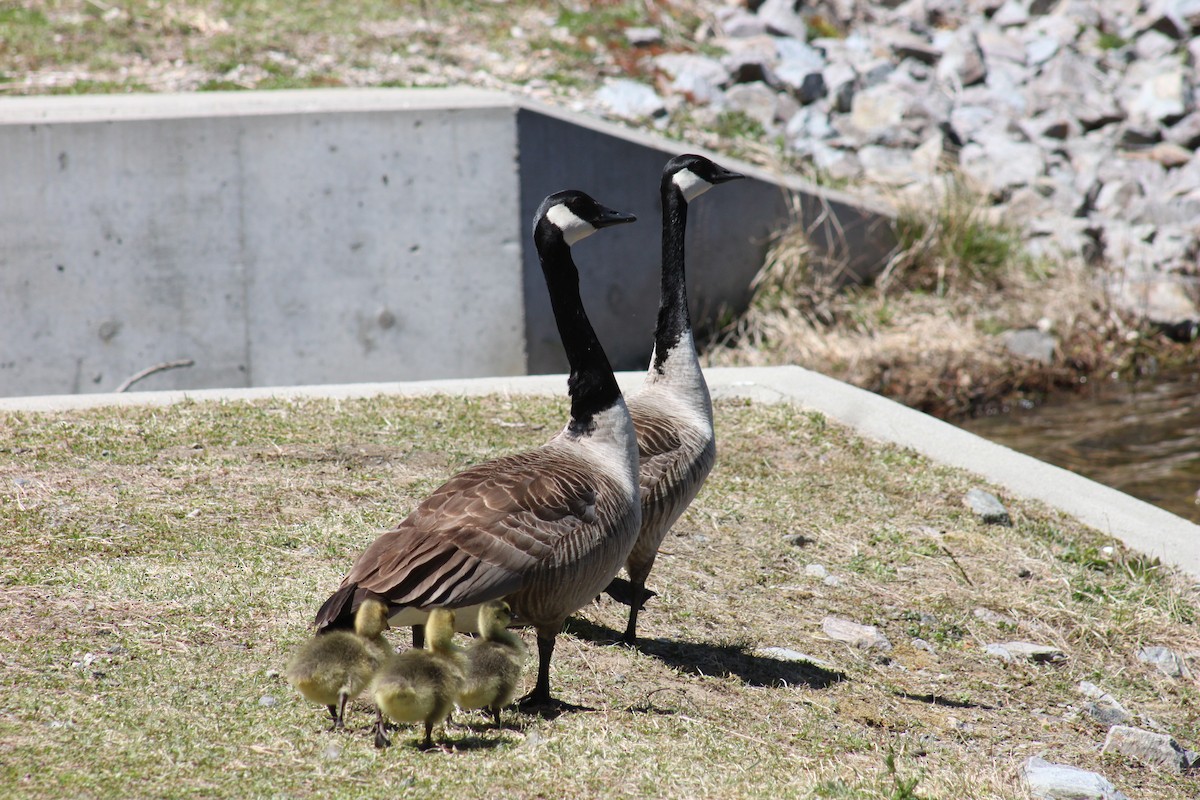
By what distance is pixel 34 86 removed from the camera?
11172 mm

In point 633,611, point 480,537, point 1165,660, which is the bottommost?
point 1165,660

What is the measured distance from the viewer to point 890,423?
25.0 ft

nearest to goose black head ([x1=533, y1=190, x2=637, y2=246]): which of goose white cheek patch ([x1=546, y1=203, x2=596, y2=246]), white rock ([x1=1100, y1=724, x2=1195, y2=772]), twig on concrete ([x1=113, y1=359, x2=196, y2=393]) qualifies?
goose white cheek patch ([x1=546, y1=203, x2=596, y2=246])

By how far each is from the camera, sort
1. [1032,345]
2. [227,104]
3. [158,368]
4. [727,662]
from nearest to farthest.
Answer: [727,662] < [227,104] < [158,368] < [1032,345]

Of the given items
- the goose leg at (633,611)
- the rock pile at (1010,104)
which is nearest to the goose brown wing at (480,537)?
the goose leg at (633,611)

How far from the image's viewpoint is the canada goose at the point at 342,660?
3590 millimetres

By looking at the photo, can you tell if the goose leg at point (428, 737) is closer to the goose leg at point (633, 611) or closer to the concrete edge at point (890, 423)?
the goose leg at point (633, 611)

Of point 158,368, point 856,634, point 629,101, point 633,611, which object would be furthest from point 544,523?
point 629,101

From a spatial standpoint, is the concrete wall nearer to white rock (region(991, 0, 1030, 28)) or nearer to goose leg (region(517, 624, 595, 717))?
goose leg (region(517, 624, 595, 717))

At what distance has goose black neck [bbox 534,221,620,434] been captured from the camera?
14.8 ft

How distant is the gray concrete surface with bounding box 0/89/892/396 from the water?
13.7 feet

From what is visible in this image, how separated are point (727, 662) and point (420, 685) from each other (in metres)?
1.70

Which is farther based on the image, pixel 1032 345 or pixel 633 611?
pixel 1032 345

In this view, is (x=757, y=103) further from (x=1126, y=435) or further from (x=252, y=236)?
(x=252, y=236)
